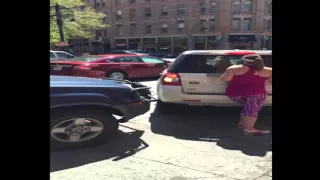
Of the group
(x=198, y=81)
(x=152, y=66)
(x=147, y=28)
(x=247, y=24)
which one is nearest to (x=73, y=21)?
(x=152, y=66)

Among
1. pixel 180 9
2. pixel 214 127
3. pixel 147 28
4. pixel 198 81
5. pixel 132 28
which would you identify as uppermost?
pixel 180 9

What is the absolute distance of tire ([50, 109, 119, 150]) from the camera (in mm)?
4316

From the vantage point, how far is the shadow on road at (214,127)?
464 cm

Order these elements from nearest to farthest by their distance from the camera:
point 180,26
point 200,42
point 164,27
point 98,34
A: point 200,42
point 180,26
point 164,27
point 98,34

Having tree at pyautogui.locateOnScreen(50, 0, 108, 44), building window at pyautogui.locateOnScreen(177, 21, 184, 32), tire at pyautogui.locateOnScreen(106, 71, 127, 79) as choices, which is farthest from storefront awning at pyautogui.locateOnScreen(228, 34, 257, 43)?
tire at pyautogui.locateOnScreen(106, 71, 127, 79)

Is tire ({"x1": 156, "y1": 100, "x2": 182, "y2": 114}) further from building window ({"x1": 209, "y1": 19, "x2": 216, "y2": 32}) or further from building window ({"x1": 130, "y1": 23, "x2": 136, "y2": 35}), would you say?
building window ({"x1": 130, "y1": 23, "x2": 136, "y2": 35})

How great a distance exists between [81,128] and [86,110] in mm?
258

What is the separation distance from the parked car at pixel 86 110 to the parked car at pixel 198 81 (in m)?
1.36

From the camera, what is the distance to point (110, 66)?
41.5 ft

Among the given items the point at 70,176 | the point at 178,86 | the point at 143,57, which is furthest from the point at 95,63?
the point at 70,176

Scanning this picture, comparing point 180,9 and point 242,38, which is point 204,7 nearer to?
point 180,9
